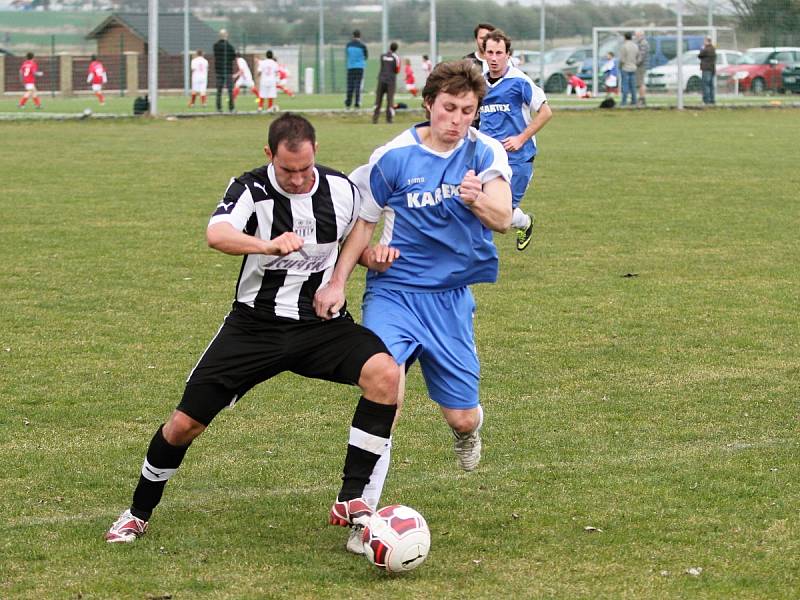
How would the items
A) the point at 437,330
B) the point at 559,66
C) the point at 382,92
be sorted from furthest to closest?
the point at 559,66, the point at 382,92, the point at 437,330

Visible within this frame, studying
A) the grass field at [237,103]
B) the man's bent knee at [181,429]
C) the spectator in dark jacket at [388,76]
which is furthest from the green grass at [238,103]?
the man's bent knee at [181,429]

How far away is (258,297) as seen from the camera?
5.15 meters

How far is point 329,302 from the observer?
5.09m

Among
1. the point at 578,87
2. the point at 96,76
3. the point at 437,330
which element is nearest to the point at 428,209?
the point at 437,330

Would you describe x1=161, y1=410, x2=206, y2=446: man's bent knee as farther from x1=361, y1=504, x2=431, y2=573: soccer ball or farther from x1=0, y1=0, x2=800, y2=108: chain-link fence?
x1=0, y1=0, x2=800, y2=108: chain-link fence

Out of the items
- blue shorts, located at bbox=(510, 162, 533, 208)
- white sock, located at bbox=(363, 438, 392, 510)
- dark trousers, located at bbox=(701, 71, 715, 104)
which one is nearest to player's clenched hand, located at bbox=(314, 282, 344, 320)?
white sock, located at bbox=(363, 438, 392, 510)

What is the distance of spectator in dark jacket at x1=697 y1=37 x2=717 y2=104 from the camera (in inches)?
1374

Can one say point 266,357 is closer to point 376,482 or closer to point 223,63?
point 376,482

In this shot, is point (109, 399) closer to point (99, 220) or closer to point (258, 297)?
point (258, 297)

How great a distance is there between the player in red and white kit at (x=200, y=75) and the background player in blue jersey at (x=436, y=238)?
33.2m

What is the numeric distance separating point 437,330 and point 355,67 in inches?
1177

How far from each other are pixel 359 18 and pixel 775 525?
3545cm

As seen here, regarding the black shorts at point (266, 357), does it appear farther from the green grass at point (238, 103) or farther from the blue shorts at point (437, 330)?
the green grass at point (238, 103)

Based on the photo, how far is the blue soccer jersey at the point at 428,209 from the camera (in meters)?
5.35
